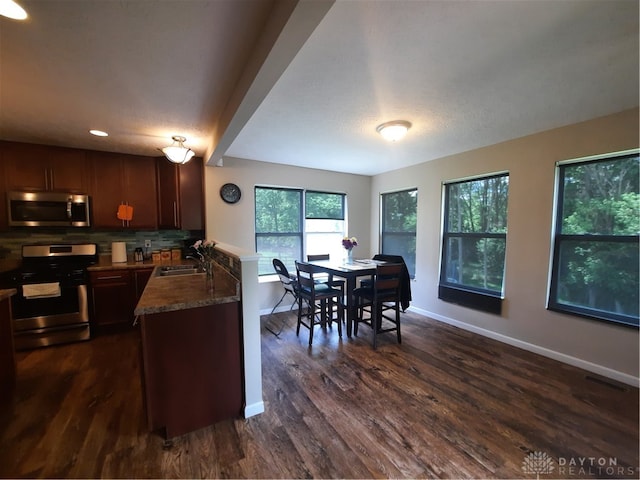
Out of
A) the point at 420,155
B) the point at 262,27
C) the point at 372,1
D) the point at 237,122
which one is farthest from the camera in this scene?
the point at 420,155

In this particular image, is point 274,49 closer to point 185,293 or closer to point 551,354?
point 185,293

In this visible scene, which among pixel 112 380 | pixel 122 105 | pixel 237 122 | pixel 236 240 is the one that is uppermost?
pixel 122 105

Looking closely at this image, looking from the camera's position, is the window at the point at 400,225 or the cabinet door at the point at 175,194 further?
the window at the point at 400,225

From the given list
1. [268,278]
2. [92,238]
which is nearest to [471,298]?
[268,278]

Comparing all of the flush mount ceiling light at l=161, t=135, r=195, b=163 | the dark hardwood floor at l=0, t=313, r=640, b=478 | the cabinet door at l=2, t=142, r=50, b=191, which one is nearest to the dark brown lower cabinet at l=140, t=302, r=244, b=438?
the dark hardwood floor at l=0, t=313, r=640, b=478

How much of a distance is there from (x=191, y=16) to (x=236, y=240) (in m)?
2.86

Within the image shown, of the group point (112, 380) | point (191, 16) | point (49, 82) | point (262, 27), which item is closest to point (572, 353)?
point (262, 27)

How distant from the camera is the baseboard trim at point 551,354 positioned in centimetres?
228

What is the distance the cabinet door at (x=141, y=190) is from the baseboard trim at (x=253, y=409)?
2762 millimetres

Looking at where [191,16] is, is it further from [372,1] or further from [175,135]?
[175,135]

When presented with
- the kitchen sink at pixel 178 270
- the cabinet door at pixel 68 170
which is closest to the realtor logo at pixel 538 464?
the kitchen sink at pixel 178 270

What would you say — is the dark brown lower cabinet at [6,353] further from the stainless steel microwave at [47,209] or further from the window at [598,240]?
the window at [598,240]

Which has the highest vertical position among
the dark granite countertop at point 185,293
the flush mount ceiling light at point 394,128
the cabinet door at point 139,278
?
the flush mount ceiling light at point 394,128

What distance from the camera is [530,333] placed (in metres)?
2.85
